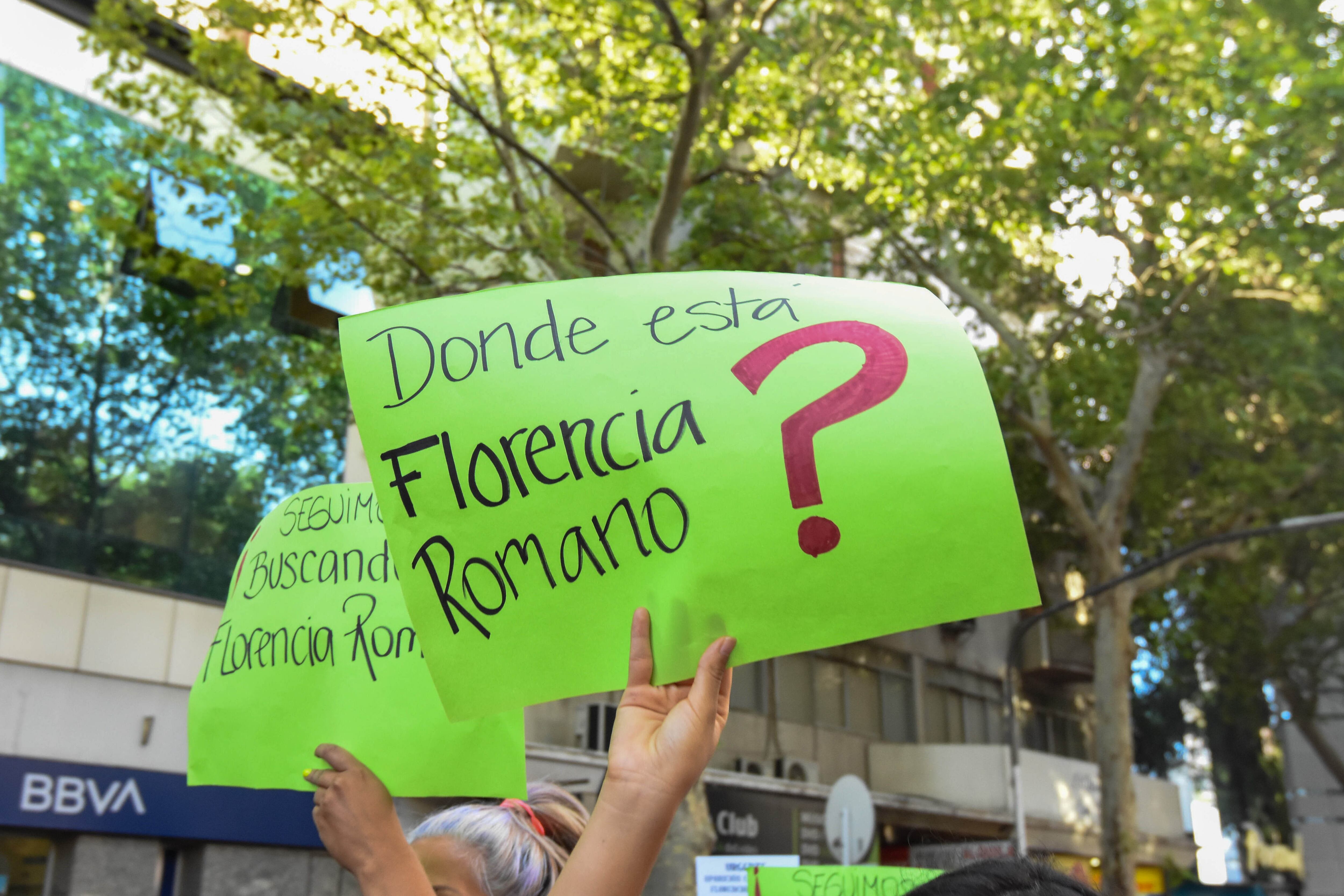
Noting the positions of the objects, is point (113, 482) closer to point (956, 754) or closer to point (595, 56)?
point (595, 56)

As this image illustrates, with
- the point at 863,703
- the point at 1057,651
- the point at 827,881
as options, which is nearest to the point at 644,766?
the point at 827,881

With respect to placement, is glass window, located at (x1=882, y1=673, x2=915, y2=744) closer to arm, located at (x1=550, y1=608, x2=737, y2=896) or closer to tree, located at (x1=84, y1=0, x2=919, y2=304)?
tree, located at (x1=84, y1=0, x2=919, y2=304)

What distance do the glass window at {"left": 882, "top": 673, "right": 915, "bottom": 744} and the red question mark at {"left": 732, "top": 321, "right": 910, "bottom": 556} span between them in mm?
21452

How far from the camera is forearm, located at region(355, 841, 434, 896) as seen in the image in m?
1.94

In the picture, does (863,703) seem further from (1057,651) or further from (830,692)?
(1057,651)

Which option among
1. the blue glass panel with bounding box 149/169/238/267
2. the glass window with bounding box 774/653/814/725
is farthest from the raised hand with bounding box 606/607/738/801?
the glass window with bounding box 774/653/814/725

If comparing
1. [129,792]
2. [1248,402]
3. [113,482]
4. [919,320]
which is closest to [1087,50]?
[1248,402]

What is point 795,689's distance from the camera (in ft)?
66.3

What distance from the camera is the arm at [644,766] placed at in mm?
1526

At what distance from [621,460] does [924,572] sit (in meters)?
0.49

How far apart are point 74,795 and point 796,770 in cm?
1136

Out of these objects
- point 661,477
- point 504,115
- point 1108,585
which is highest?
point 504,115

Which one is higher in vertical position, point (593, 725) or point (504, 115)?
point (504, 115)

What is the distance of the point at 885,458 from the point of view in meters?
1.74
